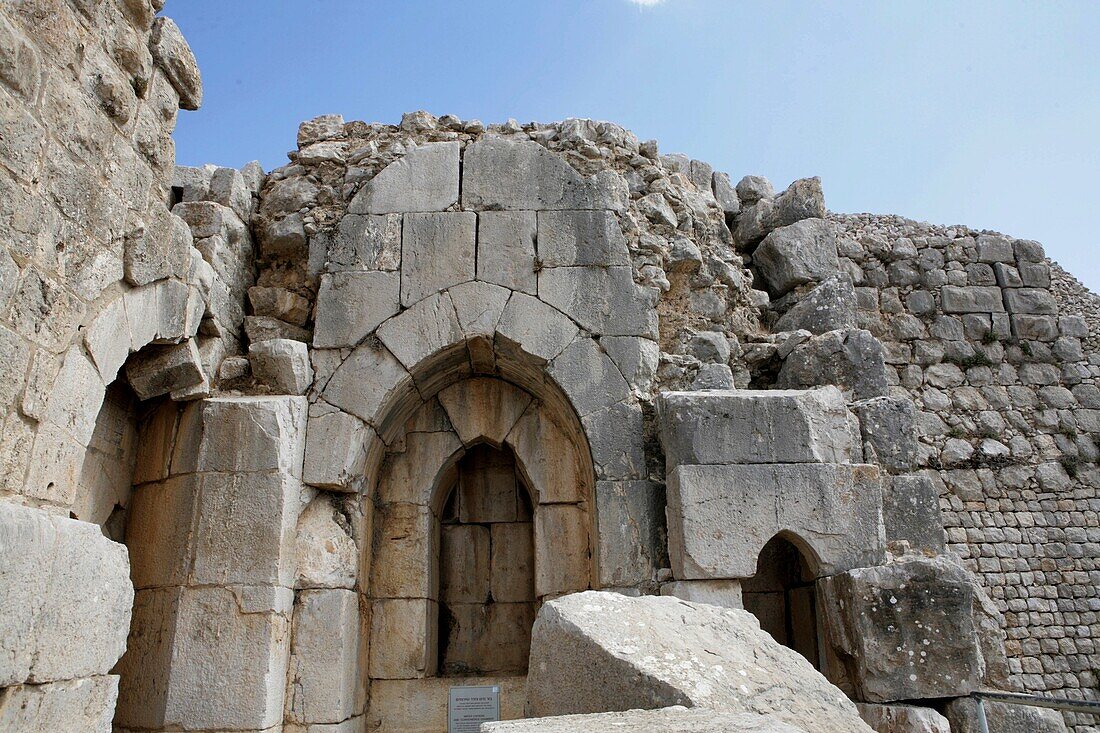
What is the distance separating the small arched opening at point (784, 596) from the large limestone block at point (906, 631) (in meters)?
0.51

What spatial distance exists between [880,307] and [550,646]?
6949mm

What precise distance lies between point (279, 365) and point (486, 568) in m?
2.28

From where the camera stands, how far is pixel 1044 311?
8.91m

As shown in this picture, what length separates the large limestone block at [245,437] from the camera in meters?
5.04

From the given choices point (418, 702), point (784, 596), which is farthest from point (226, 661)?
point (784, 596)

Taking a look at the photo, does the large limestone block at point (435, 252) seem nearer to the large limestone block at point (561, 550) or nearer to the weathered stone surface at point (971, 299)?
the large limestone block at point (561, 550)

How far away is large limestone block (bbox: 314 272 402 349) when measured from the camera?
5.70 meters

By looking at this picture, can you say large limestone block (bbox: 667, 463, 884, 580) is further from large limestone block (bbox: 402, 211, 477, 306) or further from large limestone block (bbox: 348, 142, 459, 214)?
large limestone block (bbox: 348, 142, 459, 214)

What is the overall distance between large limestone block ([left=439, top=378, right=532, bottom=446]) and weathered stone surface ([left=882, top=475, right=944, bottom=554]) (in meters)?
2.70

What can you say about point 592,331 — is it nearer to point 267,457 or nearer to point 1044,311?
point 267,457

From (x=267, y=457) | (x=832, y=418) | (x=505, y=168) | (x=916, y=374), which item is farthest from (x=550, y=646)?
(x=916, y=374)

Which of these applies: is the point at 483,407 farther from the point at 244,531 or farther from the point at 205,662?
the point at 205,662

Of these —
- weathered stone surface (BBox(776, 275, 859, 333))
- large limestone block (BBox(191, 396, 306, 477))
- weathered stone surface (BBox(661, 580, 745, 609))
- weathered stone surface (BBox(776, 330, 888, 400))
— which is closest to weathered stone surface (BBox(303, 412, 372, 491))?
large limestone block (BBox(191, 396, 306, 477))

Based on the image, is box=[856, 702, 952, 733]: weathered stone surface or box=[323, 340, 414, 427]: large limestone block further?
box=[323, 340, 414, 427]: large limestone block
